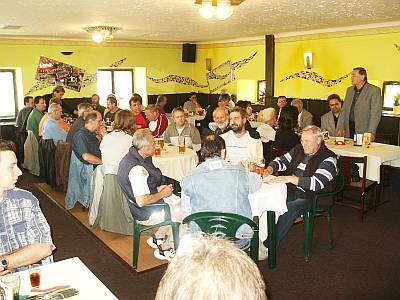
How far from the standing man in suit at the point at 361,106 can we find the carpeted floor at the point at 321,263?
1.41m

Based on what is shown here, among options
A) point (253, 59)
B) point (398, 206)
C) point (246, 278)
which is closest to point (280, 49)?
point (253, 59)

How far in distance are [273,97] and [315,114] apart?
1.37 m

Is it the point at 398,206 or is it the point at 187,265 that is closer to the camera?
the point at 187,265

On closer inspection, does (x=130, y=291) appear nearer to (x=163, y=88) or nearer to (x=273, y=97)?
(x=273, y=97)

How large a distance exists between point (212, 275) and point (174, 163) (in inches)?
169

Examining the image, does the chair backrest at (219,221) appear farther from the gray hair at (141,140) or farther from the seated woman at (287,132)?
the seated woman at (287,132)

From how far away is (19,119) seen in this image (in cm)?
890

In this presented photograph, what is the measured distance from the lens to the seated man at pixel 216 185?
10.6 feet

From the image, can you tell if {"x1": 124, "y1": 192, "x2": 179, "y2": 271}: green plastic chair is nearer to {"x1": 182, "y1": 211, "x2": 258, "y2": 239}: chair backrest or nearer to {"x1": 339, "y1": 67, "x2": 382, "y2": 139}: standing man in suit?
{"x1": 182, "y1": 211, "x2": 258, "y2": 239}: chair backrest

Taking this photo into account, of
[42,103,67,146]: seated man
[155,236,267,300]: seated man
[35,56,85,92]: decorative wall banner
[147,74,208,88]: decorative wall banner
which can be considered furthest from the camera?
[147,74,208,88]: decorative wall banner

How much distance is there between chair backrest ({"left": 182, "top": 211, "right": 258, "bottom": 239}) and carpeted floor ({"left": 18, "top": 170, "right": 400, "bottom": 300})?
79 cm

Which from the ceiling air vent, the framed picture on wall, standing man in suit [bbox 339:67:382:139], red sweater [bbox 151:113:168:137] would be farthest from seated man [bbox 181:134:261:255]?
the framed picture on wall

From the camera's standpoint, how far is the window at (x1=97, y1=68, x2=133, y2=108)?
474 inches

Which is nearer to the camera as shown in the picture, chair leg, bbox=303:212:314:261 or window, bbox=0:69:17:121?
chair leg, bbox=303:212:314:261
